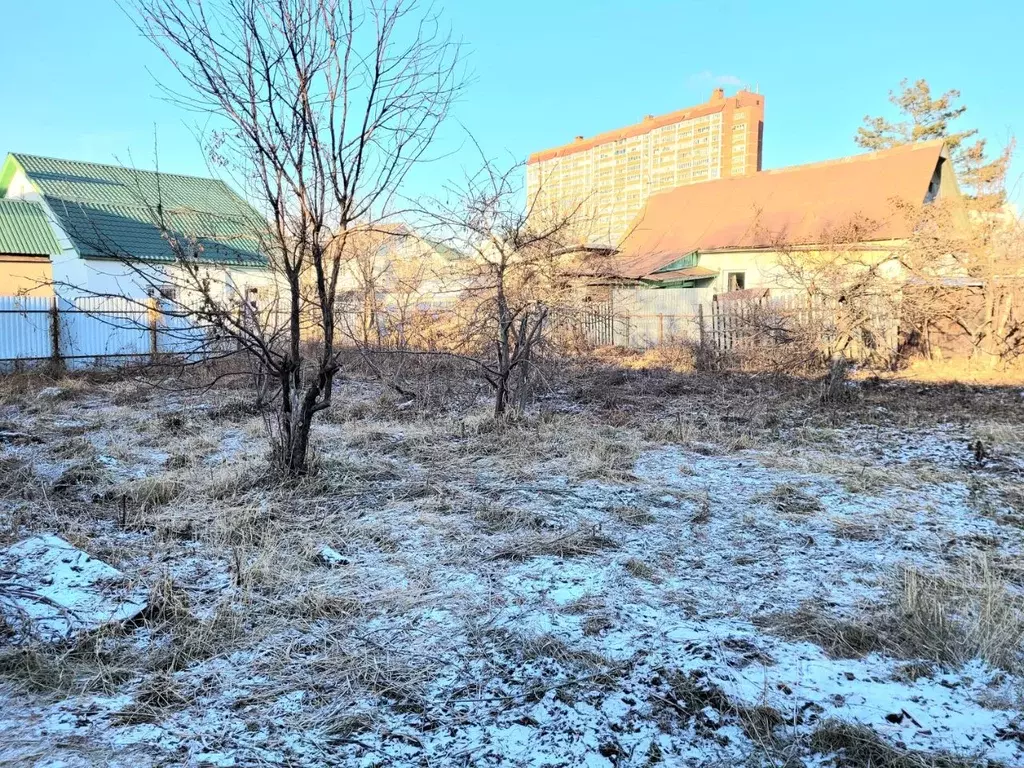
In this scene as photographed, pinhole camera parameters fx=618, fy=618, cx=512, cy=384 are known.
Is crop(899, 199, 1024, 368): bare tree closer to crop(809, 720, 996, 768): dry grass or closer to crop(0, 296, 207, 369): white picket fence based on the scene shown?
crop(809, 720, 996, 768): dry grass

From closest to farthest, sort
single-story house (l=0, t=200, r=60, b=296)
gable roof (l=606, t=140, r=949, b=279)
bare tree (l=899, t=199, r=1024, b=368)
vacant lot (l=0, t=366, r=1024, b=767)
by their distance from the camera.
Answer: vacant lot (l=0, t=366, r=1024, b=767)
bare tree (l=899, t=199, r=1024, b=368)
single-story house (l=0, t=200, r=60, b=296)
gable roof (l=606, t=140, r=949, b=279)

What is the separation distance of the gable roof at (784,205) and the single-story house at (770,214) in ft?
0.11

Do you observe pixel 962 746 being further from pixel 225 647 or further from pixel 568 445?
pixel 568 445

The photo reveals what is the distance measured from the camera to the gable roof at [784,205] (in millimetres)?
17688

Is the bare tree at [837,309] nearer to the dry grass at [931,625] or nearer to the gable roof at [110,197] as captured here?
the dry grass at [931,625]

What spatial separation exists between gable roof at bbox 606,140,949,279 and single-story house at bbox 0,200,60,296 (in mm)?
16497

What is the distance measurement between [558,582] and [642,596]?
1.39 ft

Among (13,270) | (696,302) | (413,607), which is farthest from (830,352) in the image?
(13,270)

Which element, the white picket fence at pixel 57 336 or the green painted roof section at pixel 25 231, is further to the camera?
the green painted roof section at pixel 25 231

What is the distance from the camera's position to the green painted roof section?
17.5 m

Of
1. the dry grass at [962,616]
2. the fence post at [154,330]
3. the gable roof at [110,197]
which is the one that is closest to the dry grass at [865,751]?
the dry grass at [962,616]

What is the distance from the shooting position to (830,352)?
11.7 m

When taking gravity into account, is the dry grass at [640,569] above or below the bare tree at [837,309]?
below

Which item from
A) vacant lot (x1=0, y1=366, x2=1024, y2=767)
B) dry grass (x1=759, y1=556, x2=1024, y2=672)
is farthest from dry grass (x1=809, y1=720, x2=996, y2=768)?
dry grass (x1=759, y1=556, x2=1024, y2=672)
